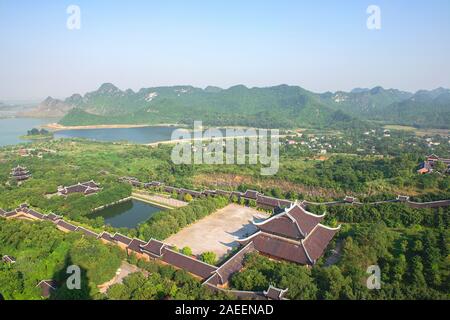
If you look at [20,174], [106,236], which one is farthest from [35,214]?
[20,174]

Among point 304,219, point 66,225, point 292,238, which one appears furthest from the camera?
point 66,225

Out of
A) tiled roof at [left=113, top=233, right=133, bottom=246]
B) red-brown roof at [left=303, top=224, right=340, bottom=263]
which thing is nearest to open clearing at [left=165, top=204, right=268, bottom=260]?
tiled roof at [left=113, top=233, right=133, bottom=246]

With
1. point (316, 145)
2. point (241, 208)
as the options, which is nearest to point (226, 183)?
point (241, 208)

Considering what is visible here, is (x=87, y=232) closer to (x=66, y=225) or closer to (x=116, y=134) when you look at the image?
(x=66, y=225)

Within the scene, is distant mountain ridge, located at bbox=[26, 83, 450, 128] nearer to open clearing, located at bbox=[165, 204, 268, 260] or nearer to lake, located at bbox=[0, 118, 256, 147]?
lake, located at bbox=[0, 118, 256, 147]

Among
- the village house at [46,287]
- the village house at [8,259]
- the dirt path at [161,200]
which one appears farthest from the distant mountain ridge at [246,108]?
the village house at [46,287]
